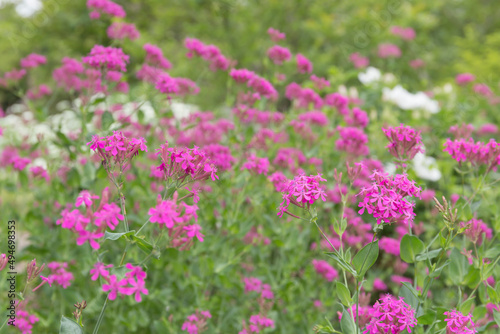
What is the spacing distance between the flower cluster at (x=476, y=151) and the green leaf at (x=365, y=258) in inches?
29.5

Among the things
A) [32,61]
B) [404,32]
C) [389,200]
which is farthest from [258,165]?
[404,32]

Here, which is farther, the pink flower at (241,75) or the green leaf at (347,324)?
the pink flower at (241,75)

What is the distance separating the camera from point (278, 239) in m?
2.73

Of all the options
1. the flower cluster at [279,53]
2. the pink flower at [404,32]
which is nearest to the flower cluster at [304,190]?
the flower cluster at [279,53]

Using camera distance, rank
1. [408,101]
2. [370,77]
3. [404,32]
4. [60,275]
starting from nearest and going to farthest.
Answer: [60,275], [408,101], [370,77], [404,32]

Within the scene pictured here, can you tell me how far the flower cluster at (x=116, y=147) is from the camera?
1.57m

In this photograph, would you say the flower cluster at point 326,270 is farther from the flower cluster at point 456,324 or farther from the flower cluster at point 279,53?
the flower cluster at point 279,53

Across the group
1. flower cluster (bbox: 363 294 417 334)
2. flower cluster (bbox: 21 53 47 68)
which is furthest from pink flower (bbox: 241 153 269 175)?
flower cluster (bbox: 21 53 47 68)

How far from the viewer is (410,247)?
6.03 feet

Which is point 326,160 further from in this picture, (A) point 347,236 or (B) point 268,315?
(B) point 268,315

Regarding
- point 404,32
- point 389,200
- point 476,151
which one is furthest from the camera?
point 404,32

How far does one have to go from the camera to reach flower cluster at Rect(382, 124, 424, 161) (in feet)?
6.01

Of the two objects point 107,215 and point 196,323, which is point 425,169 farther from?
point 107,215

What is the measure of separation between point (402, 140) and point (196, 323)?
1353mm
